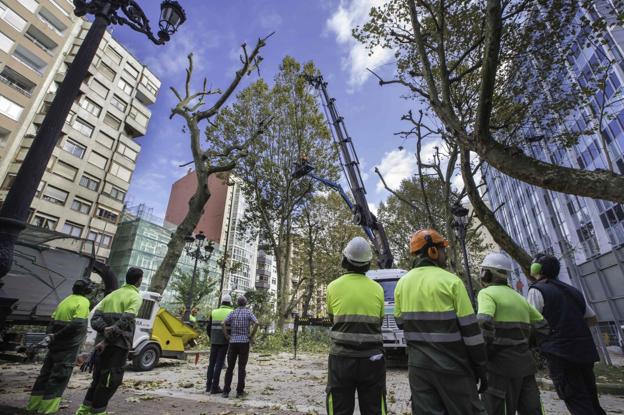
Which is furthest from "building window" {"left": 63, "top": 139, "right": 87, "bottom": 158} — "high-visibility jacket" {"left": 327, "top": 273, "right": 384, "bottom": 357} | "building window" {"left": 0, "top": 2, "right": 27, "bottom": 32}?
"high-visibility jacket" {"left": 327, "top": 273, "right": 384, "bottom": 357}

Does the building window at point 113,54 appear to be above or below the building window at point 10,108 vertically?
above

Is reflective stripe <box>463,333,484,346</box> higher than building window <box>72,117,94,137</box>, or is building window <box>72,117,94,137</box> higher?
building window <box>72,117,94,137</box>

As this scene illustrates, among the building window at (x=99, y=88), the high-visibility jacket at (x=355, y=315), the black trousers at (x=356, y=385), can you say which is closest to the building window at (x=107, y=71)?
the building window at (x=99, y=88)

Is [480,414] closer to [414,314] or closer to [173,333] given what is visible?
[414,314]

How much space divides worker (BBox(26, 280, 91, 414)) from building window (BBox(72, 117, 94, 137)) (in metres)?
31.7

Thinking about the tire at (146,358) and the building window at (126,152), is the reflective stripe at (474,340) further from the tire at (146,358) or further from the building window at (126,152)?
the building window at (126,152)

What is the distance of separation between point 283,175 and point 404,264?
1572 centimetres

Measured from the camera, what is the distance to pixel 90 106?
3025cm

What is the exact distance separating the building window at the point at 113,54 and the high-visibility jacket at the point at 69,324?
3760 cm

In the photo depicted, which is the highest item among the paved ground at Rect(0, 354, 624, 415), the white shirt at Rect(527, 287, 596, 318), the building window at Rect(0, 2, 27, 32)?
the building window at Rect(0, 2, 27, 32)

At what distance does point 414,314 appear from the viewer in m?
2.40

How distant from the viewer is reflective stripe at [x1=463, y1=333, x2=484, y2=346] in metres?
2.15

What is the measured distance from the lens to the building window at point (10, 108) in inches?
899

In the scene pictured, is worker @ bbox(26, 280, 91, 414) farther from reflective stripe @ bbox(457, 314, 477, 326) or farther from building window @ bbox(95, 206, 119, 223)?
building window @ bbox(95, 206, 119, 223)
